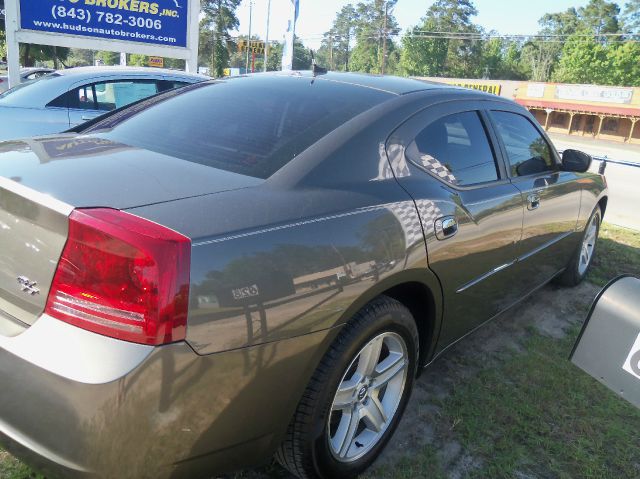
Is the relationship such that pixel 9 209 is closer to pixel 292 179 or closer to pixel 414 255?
pixel 292 179

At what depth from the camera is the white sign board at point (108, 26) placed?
8.69 metres

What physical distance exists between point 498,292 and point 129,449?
2190 mm

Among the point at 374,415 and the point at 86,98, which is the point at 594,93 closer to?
the point at 86,98

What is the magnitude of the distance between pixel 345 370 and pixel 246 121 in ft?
3.88

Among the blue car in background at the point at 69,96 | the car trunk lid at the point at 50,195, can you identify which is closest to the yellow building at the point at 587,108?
the blue car in background at the point at 69,96

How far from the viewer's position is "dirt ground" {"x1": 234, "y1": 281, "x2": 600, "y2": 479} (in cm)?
241

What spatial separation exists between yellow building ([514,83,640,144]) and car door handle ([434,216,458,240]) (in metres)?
42.7

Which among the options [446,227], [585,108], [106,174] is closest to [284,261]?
[106,174]

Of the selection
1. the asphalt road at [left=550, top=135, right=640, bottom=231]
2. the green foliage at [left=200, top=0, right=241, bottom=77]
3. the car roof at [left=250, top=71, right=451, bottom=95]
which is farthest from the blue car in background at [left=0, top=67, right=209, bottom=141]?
the green foliage at [left=200, top=0, right=241, bottom=77]

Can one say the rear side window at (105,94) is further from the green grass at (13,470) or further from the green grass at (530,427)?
the green grass at (530,427)

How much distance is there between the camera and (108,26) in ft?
31.3

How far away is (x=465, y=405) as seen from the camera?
2.81 metres

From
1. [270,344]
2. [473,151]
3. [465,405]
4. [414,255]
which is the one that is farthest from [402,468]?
[473,151]

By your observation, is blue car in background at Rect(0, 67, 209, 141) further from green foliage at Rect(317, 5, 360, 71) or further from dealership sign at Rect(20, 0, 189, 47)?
green foliage at Rect(317, 5, 360, 71)
